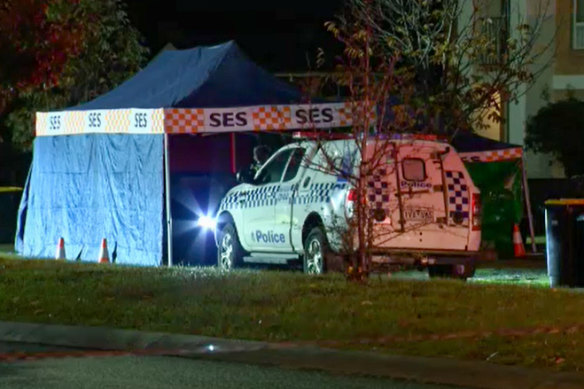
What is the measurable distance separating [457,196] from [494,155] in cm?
748

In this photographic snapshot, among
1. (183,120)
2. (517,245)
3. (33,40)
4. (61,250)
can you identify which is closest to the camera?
(33,40)

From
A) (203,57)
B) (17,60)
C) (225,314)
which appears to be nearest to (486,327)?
(225,314)

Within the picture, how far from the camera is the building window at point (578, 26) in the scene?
34.6 metres

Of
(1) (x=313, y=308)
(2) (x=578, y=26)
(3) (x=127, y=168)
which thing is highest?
(2) (x=578, y=26)

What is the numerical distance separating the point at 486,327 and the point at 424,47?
17448mm

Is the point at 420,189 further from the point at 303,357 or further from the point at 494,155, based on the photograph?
the point at 494,155

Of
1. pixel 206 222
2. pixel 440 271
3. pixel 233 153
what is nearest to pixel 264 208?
pixel 206 222

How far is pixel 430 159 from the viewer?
672 inches

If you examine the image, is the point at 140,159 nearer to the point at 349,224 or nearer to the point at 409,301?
the point at 349,224

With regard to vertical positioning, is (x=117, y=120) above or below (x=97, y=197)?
above

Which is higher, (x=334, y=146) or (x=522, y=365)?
(x=334, y=146)

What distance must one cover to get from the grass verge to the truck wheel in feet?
4.39

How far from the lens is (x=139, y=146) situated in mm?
20391

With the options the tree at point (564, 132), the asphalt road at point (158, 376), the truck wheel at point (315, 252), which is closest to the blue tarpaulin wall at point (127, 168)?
the truck wheel at point (315, 252)
